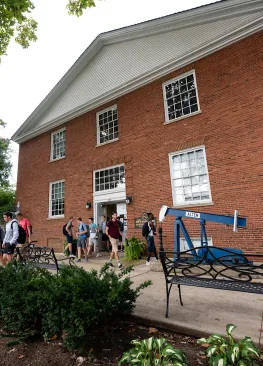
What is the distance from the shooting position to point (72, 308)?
96.4 inches

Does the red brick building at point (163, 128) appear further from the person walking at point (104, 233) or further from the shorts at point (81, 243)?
the shorts at point (81, 243)

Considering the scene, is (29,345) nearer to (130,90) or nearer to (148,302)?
(148,302)

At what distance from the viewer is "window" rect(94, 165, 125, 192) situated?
10.6m

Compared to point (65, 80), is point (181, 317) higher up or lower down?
lower down

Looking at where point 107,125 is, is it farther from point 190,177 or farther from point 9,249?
point 9,249

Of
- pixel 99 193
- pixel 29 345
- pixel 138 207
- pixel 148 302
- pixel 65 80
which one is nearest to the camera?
pixel 29 345

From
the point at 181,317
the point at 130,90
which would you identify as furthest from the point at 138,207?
the point at 181,317

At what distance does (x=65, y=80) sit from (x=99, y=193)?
7.70 m

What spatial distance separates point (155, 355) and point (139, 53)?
39.2 ft

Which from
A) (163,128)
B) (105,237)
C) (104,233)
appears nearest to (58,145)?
(104,233)

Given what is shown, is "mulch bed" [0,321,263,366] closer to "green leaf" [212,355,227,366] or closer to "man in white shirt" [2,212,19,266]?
"green leaf" [212,355,227,366]

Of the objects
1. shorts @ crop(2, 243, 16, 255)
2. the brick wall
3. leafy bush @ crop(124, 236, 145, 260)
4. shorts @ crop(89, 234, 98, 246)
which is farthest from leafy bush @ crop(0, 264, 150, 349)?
shorts @ crop(89, 234, 98, 246)

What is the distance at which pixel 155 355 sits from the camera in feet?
6.52

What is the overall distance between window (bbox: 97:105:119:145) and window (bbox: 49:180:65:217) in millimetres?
3511
